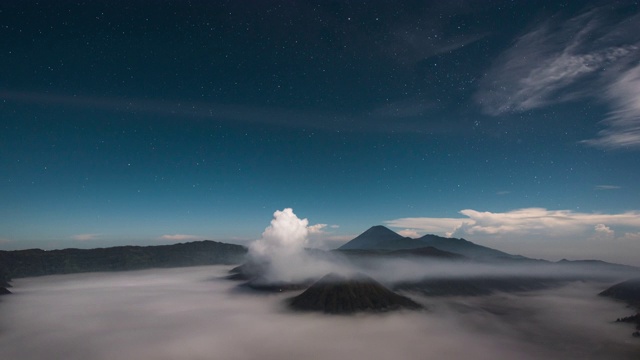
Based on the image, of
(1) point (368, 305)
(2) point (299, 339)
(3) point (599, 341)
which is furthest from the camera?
(1) point (368, 305)

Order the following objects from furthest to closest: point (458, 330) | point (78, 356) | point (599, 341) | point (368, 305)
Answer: point (368, 305)
point (458, 330)
point (599, 341)
point (78, 356)

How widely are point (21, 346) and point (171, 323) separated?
Answer: 60.5 metres

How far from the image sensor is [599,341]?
15912 centimetres

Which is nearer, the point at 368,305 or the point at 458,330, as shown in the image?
the point at 458,330

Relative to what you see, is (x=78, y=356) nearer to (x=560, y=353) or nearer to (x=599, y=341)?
(x=560, y=353)

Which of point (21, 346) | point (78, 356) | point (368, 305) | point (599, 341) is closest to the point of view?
point (78, 356)

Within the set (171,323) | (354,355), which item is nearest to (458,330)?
(354,355)

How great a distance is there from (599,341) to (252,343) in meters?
162

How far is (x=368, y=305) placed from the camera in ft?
639

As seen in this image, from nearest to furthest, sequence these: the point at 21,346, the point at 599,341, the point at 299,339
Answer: the point at 21,346
the point at 299,339
the point at 599,341

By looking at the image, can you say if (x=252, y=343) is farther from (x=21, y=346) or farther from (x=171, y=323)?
(x=21, y=346)

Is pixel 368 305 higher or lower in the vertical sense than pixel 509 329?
higher

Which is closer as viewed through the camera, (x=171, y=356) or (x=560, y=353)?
(x=171, y=356)

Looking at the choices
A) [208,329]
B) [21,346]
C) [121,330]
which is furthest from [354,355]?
[21,346]
